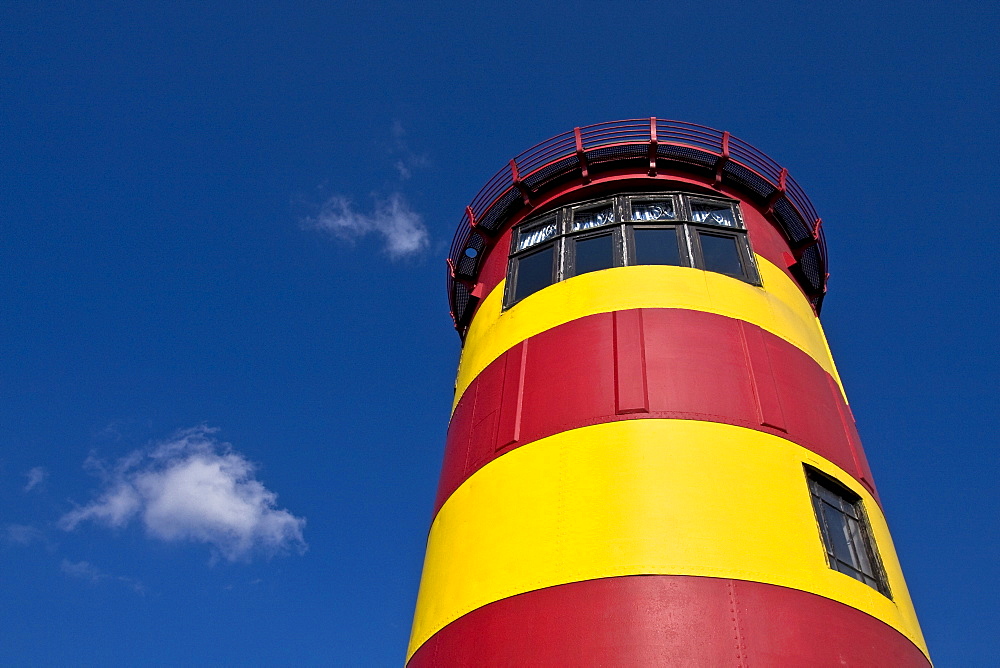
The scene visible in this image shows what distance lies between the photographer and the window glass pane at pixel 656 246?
13387 millimetres

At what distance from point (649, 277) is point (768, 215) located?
5479 mm

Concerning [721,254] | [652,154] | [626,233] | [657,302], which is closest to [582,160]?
[652,154]

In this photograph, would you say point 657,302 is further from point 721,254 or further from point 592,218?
point 592,218

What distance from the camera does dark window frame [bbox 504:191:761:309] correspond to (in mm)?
13617

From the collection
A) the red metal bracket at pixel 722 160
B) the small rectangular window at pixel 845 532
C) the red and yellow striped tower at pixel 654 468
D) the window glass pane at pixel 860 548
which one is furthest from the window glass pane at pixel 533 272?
the window glass pane at pixel 860 548

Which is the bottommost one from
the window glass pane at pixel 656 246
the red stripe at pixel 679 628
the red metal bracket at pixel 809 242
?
the red stripe at pixel 679 628

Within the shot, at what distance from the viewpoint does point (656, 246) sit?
13.8 m


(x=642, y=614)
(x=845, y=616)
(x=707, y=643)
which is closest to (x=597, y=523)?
(x=642, y=614)

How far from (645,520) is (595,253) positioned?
21.0 feet

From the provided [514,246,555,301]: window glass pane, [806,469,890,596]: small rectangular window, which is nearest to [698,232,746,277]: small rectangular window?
[514,246,555,301]: window glass pane

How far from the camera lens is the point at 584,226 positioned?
1514 cm

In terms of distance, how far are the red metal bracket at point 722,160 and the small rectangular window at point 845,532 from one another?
7.88 metres

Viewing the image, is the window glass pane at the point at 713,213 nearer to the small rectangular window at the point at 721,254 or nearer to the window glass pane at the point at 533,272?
the small rectangular window at the point at 721,254

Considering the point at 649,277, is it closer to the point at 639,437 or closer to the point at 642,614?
the point at 639,437
